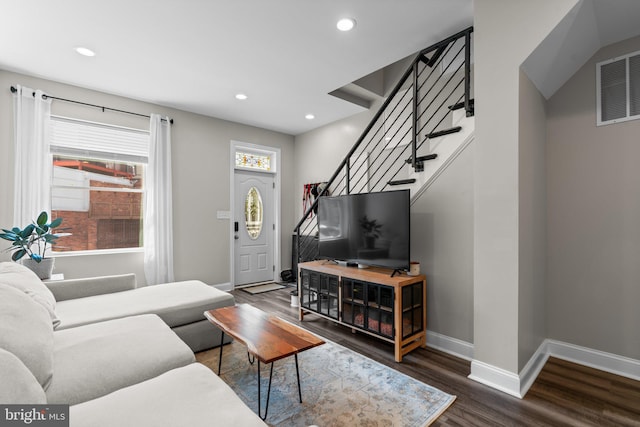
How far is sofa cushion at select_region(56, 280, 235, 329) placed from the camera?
2.34 meters

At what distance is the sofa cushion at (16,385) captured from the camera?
0.89 meters

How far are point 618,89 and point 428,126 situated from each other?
5.77ft

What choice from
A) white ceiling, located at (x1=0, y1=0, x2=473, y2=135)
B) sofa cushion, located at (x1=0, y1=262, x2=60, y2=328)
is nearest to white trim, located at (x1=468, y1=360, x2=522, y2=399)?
white ceiling, located at (x1=0, y1=0, x2=473, y2=135)

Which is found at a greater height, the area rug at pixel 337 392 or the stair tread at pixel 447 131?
the stair tread at pixel 447 131

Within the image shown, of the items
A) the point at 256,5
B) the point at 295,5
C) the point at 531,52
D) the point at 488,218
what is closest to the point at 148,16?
the point at 256,5

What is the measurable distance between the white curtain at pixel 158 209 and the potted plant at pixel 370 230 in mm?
2900

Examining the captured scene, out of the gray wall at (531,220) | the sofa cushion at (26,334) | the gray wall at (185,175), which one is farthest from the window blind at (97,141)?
the gray wall at (531,220)

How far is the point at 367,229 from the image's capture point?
3047mm

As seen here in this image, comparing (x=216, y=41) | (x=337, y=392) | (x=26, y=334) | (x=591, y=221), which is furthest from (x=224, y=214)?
(x=591, y=221)

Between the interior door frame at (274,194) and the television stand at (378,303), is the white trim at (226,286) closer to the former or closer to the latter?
the interior door frame at (274,194)

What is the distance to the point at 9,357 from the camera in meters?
0.99

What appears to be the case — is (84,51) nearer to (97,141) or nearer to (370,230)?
(97,141)

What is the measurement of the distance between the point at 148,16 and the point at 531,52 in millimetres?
2909

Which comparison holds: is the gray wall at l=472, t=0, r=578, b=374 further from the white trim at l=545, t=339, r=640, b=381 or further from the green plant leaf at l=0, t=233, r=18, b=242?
the green plant leaf at l=0, t=233, r=18, b=242
